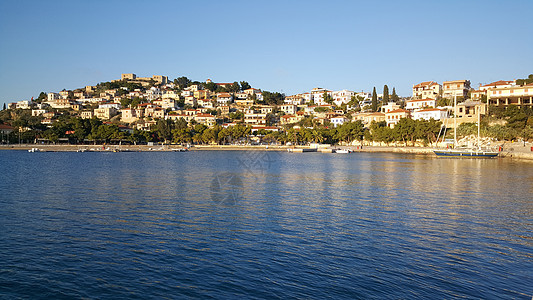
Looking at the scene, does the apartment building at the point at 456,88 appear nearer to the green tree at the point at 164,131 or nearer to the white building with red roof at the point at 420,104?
A: the white building with red roof at the point at 420,104

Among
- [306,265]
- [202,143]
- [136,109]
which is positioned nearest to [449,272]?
[306,265]

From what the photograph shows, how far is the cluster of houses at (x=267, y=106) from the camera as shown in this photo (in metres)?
83.9

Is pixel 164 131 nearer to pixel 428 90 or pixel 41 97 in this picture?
pixel 428 90

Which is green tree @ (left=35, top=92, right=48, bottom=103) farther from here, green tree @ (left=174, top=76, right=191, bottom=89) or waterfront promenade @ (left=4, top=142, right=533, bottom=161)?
waterfront promenade @ (left=4, top=142, right=533, bottom=161)

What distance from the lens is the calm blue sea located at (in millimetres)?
9297

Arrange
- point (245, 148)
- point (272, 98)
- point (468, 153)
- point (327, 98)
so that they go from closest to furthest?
1. point (468, 153)
2. point (245, 148)
3. point (327, 98)
4. point (272, 98)

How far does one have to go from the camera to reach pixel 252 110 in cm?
12600

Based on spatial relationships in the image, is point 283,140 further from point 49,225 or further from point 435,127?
point 49,225

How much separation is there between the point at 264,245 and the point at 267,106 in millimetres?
125571

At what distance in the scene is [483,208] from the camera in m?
18.8

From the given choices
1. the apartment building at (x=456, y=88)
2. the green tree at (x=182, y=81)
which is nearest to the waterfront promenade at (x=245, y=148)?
the apartment building at (x=456, y=88)

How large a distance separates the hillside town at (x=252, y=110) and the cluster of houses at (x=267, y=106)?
0.83 ft

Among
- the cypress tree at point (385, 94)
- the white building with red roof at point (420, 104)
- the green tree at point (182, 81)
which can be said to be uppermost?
the green tree at point (182, 81)

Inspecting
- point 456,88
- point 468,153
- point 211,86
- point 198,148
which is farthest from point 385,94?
point 211,86
